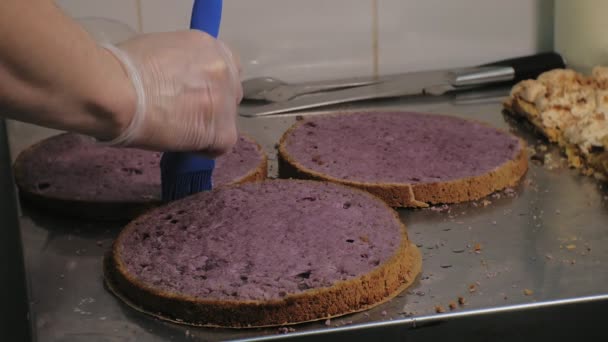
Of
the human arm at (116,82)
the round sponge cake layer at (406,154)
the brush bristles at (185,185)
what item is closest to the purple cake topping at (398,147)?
the round sponge cake layer at (406,154)

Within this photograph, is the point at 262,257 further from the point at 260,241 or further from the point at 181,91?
the point at 181,91

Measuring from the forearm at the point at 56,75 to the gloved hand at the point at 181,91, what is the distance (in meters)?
0.04

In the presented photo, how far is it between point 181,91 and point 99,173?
1.31 feet

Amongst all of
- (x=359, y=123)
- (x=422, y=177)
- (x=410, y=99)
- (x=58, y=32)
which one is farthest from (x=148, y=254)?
(x=410, y=99)

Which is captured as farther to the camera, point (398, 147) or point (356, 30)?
point (356, 30)

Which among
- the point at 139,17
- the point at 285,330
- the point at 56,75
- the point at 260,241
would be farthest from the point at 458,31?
the point at 56,75

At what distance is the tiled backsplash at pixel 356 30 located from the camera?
1.99 metres

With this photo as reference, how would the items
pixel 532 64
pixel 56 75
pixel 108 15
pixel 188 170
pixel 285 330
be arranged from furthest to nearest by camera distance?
pixel 532 64 < pixel 108 15 < pixel 188 170 < pixel 285 330 < pixel 56 75

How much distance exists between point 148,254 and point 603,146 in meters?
0.81

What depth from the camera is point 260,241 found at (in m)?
1.21

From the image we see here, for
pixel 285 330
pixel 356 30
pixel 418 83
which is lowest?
pixel 285 330

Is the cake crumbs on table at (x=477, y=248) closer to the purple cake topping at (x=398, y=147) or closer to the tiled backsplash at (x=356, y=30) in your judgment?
the purple cake topping at (x=398, y=147)

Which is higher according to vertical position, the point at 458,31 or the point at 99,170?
the point at 458,31

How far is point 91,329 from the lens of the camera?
3.66ft
